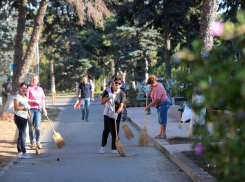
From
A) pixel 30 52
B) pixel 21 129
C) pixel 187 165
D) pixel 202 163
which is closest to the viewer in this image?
pixel 187 165

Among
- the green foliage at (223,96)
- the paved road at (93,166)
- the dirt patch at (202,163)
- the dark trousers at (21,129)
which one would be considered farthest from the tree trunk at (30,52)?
the green foliage at (223,96)

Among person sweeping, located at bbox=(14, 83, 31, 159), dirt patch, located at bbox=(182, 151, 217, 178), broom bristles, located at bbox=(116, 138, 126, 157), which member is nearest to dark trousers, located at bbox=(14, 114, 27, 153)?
person sweeping, located at bbox=(14, 83, 31, 159)

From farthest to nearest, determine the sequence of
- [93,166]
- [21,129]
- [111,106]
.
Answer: [111,106] → [21,129] → [93,166]

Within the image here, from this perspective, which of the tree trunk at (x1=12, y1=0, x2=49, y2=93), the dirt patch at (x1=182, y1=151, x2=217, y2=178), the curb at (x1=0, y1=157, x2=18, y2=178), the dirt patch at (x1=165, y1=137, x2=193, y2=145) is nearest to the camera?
the dirt patch at (x1=182, y1=151, x2=217, y2=178)

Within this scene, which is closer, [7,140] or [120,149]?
[120,149]

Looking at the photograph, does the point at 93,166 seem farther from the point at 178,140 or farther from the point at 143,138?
the point at 178,140

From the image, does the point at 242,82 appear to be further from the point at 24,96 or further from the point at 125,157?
the point at 24,96

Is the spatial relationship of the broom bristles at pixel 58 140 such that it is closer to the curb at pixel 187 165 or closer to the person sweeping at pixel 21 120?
the person sweeping at pixel 21 120

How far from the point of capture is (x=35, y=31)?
55.5ft

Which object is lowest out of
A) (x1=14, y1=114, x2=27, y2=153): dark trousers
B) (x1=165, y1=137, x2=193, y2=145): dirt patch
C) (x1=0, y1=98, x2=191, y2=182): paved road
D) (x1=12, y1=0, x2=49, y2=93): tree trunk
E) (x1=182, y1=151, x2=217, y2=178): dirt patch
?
(x1=0, y1=98, x2=191, y2=182): paved road

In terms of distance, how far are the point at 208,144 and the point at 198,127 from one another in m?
0.11

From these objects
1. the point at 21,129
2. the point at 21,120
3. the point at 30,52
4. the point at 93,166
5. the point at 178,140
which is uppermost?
the point at 30,52

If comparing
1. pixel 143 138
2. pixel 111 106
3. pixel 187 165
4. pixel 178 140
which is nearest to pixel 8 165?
pixel 111 106

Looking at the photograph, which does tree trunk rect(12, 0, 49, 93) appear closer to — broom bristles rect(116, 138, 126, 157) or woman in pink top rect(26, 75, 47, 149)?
woman in pink top rect(26, 75, 47, 149)
